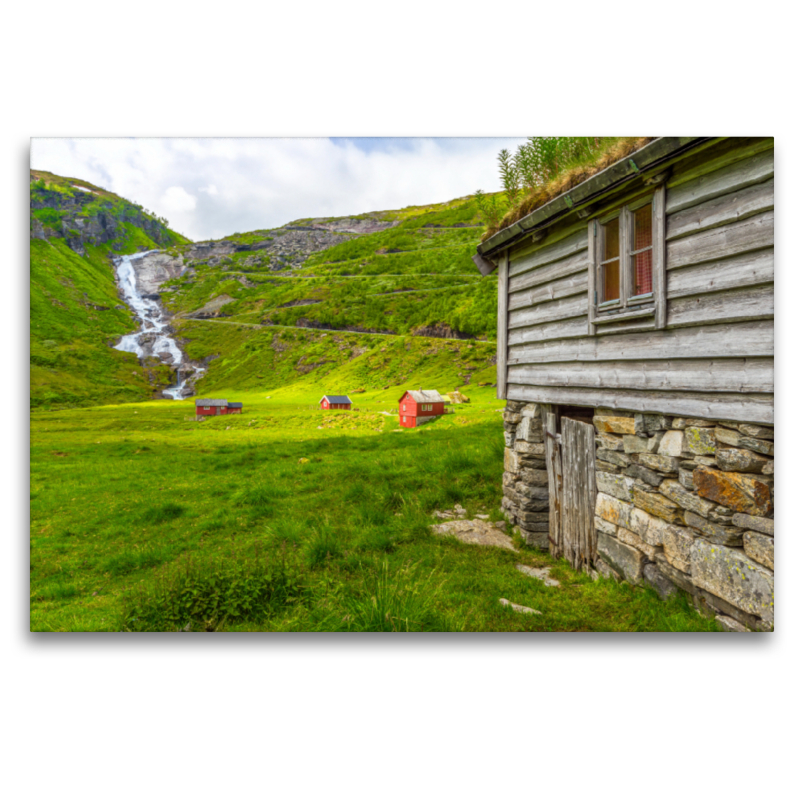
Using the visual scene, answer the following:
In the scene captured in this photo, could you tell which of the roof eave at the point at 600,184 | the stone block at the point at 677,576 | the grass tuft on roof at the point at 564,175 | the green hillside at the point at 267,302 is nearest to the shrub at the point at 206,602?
the green hillside at the point at 267,302

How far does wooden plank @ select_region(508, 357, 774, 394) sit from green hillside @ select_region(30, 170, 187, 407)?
6635 millimetres

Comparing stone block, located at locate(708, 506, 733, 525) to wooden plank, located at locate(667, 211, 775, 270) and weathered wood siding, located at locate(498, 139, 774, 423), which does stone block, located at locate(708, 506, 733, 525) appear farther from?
wooden plank, located at locate(667, 211, 775, 270)

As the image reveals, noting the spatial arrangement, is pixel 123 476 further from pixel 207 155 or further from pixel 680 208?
pixel 680 208

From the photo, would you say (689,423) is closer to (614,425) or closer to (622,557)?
(614,425)

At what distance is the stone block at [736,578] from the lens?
3209mm

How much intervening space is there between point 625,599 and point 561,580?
876 millimetres

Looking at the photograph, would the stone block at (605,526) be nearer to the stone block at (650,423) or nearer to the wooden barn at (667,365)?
the wooden barn at (667,365)

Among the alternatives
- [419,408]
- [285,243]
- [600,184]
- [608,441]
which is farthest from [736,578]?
[285,243]

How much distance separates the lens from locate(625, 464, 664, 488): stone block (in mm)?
4035

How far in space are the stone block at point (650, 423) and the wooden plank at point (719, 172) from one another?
1.91 metres

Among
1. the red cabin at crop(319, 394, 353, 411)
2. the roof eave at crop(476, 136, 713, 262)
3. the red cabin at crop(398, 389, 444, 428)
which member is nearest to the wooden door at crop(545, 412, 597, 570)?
the roof eave at crop(476, 136, 713, 262)

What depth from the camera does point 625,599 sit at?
165 inches

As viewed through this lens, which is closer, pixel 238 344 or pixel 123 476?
pixel 123 476
